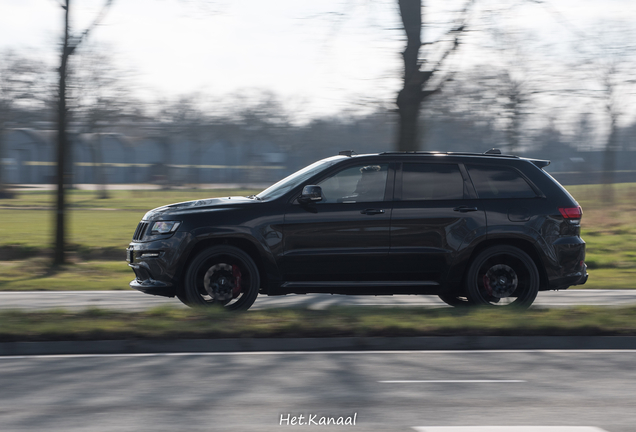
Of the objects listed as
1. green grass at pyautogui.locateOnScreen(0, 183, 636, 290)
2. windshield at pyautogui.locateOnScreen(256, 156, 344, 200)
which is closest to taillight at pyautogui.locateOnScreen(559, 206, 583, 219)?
windshield at pyautogui.locateOnScreen(256, 156, 344, 200)

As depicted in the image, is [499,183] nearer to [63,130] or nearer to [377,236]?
[377,236]

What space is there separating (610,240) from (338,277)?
49.8 feet

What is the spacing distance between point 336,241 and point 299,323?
54.0 inches

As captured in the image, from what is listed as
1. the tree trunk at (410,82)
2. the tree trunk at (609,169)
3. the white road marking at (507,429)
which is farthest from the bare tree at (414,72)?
the tree trunk at (609,169)

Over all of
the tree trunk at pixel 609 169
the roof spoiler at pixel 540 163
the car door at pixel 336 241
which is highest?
the tree trunk at pixel 609 169

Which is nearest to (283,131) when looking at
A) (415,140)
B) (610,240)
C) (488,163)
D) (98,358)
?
(610,240)

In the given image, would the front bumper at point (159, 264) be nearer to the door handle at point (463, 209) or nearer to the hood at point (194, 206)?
the hood at point (194, 206)

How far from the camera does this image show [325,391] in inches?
221

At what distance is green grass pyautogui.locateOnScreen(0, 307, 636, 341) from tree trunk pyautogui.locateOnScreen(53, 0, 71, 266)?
720 centimetres

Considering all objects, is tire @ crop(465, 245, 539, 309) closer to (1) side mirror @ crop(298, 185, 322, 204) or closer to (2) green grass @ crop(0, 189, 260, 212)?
(1) side mirror @ crop(298, 185, 322, 204)

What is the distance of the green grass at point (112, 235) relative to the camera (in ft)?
43.7

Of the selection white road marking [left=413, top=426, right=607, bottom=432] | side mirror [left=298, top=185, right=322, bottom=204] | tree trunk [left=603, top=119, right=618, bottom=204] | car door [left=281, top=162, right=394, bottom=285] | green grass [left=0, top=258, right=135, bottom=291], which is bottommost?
green grass [left=0, top=258, right=135, bottom=291]

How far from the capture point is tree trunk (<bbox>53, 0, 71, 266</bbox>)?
15.0 metres

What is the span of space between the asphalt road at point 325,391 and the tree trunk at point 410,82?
7199mm
